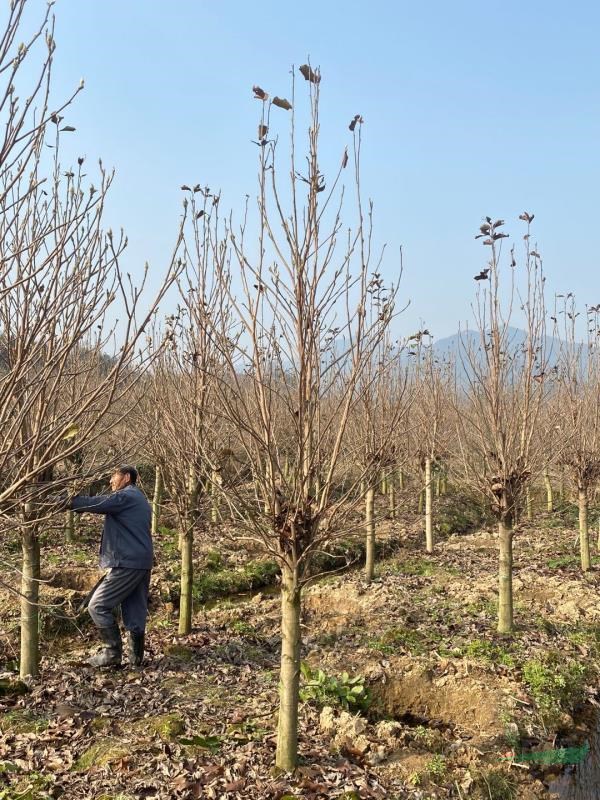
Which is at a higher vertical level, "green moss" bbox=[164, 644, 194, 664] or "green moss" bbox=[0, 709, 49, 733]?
"green moss" bbox=[0, 709, 49, 733]

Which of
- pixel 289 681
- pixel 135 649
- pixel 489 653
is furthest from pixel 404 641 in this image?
pixel 289 681

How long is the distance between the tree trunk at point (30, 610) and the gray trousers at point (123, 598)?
504mm

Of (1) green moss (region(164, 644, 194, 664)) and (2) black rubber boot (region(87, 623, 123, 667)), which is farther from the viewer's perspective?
(1) green moss (region(164, 644, 194, 664))

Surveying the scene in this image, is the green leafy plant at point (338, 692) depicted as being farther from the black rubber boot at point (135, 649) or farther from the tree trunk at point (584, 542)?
the tree trunk at point (584, 542)

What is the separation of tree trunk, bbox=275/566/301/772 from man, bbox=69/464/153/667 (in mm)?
2026

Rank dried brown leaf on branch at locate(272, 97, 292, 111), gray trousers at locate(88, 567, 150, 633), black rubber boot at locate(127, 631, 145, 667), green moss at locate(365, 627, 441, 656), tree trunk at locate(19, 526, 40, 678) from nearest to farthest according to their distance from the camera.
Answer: dried brown leaf on branch at locate(272, 97, 292, 111), tree trunk at locate(19, 526, 40, 678), gray trousers at locate(88, 567, 150, 633), black rubber boot at locate(127, 631, 145, 667), green moss at locate(365, 627, 441, 656)

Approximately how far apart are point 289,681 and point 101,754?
1.37 meters

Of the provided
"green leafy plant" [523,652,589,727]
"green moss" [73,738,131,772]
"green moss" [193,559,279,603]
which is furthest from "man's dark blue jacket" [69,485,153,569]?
"green leafy plant" [523,652,589,727]

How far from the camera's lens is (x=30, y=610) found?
477 cm

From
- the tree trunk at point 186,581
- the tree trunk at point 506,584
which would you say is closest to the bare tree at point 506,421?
the tree trunk at point 506,584

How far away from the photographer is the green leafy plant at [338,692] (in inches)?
184

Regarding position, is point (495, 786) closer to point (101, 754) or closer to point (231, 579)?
point (101, 754)

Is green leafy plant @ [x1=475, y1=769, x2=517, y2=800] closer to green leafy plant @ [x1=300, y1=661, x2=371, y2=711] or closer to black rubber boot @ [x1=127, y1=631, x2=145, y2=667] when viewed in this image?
green leafy plant @ [x1=300, y1=661, x2=371, y2=711]

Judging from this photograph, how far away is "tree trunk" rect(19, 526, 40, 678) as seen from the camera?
15.3ft
